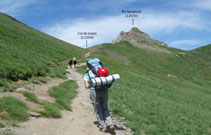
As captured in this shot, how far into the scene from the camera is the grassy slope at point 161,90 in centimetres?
1113

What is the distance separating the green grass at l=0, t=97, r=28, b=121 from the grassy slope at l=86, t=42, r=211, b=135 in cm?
519

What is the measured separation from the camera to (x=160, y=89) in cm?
2981

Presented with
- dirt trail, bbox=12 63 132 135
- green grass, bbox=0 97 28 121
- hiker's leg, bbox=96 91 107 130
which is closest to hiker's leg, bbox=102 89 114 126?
hiker's leg, bbox=96 91 107 130

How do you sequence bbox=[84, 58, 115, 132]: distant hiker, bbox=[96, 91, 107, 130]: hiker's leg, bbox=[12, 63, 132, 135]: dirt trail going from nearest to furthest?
bbox=[12, 63, 132, 135]: dirt trail, bbox=[84, 58, 115, 132]: distant hiker, bbox=[96, 91, 107, 130]: hiker's leg

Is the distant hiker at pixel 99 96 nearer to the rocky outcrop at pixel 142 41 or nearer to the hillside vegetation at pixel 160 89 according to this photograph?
the hillside vegetation at pixel 160 89

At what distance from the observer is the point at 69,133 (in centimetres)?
699

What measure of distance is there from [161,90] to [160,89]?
41.1 inches

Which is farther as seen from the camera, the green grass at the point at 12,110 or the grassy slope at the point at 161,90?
the grassy slope at the point at 161,90

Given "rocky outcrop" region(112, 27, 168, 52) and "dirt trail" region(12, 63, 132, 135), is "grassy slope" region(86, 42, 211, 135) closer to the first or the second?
"dirt trail" region(12, 63, 132, 135)

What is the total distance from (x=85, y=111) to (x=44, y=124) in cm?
343

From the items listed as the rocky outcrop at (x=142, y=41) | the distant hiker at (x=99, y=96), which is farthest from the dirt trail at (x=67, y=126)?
the rocky outcrop at (x=142, y=41)

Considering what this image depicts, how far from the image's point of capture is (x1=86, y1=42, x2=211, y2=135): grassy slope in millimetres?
Answer: 11133

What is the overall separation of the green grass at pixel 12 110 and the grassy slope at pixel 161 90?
5.19 m

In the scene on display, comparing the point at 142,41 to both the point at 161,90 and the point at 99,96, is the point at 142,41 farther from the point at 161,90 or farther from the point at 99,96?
the point at 99,96
